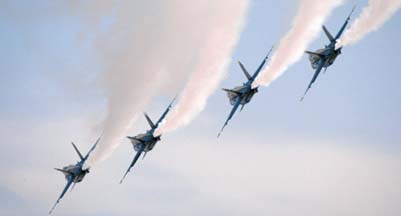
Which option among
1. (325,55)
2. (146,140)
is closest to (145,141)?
(146,140)

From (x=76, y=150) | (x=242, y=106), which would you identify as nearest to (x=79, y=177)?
(x=76, y=150)

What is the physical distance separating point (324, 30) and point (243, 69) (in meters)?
10.9

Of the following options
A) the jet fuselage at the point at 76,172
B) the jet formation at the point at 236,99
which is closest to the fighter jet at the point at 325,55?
the jet formation at the point at 236,99

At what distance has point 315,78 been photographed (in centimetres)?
10688

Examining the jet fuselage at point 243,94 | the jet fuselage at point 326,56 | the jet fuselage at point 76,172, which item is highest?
the jet fuselage at point 76,172

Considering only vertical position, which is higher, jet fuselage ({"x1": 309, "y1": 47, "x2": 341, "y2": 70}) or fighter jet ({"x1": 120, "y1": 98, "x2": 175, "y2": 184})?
fighter jet ({"x1": 120, "y1": 98, "x2": 175, "y2": 184})

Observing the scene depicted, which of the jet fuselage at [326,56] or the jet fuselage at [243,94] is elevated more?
the jet fuselage at [243,94]

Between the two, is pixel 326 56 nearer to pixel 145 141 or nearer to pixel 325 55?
pixel 325 55

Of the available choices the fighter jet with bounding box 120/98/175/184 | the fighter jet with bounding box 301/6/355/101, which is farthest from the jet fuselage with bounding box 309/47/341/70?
the fighter jet with bounding box 120/98/175/184

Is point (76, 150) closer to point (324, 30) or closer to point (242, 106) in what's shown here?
point (242, 106)

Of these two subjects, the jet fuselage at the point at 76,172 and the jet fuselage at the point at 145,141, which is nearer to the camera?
the jet fuselage at the point at 145,141

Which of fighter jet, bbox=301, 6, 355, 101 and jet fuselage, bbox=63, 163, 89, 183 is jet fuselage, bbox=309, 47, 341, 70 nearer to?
fighter jet, bbox=301, 6, 355, 101

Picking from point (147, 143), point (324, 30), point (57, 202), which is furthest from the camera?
point (57, 202)

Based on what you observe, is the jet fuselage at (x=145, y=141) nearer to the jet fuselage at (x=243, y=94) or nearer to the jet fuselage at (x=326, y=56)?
the jet fuselage at (x=243, y=94)
